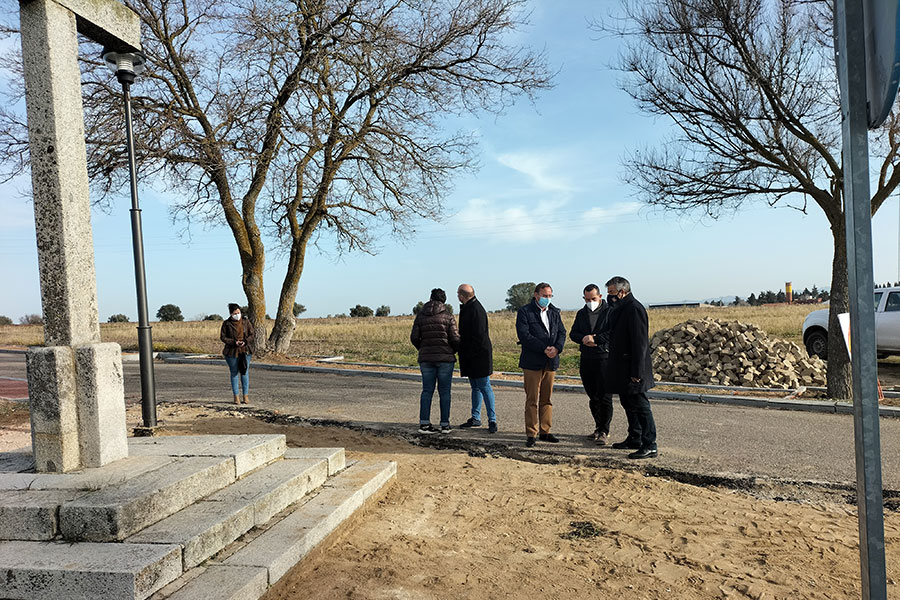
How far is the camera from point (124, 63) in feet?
25.9

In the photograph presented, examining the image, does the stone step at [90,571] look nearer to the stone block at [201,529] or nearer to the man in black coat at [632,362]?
the stone block at [201,529]

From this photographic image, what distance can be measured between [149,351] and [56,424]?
11.8 feet

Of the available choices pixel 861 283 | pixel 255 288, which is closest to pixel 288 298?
pixel 255 288

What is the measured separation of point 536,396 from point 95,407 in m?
4.58

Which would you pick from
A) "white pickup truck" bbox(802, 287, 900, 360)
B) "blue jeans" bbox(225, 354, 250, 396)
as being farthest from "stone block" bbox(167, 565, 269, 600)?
"white pickup truck" bbox(802, 287, 900, 360)

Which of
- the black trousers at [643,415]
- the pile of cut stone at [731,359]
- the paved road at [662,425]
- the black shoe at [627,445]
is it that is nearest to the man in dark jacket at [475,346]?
the paved road at [662,425]

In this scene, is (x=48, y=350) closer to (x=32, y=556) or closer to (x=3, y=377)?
(x=32, y=556)

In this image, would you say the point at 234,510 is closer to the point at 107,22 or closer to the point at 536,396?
the point at 536,396

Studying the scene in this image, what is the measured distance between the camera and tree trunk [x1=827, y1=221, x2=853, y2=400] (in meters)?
10.4

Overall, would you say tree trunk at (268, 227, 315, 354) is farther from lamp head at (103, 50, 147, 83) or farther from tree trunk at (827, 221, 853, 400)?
tree trunk at (827, 221, 853, 400)

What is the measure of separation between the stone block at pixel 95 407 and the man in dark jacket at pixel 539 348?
4.18m

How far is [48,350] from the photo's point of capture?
467 cm

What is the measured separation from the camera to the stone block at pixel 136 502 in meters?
3.85

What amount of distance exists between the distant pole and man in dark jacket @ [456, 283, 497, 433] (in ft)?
20.4
